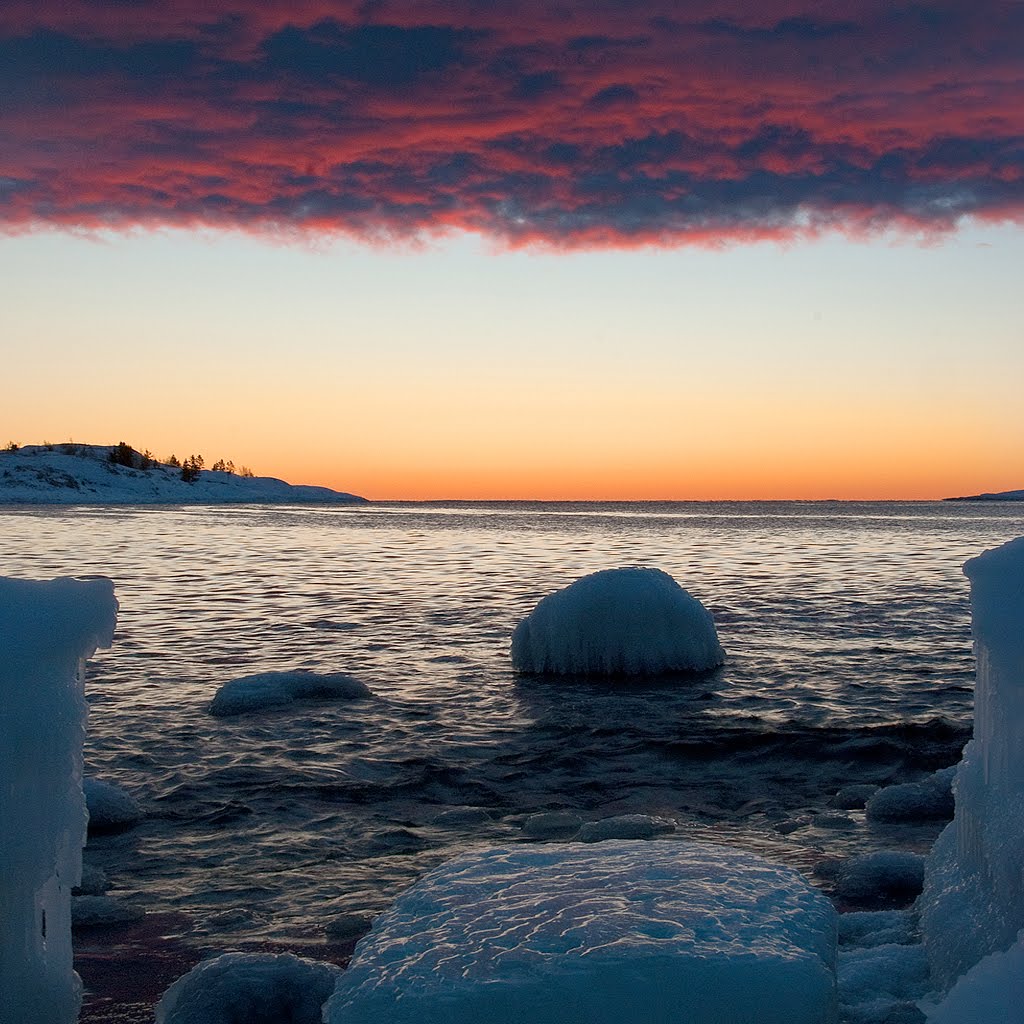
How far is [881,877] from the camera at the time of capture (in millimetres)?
6438

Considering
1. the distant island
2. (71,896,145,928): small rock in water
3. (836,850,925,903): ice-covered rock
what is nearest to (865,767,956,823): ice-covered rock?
(836,850,925,903): ice-covered rock

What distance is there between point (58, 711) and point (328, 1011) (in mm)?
1656

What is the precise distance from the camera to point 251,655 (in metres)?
15.6

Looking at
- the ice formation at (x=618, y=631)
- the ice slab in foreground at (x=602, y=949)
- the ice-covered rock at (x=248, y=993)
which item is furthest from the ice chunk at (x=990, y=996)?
the ice formation at (x=618, y=631)

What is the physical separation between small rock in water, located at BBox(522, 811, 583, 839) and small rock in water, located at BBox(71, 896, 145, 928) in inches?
114

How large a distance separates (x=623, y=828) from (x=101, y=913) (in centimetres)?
374

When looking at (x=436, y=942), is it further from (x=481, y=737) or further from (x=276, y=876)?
(x=481, y=737)

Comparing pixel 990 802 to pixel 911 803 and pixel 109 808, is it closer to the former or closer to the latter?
pixel 911 803

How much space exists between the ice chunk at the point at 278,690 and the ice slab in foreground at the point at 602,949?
768cm

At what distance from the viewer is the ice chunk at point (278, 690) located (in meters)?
11.8

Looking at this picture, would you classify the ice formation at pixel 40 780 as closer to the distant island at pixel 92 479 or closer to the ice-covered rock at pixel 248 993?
the ice-covered rock at pixel 248 993

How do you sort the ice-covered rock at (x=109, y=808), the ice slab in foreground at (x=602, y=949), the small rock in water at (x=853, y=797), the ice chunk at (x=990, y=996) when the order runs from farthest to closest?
the small rock in water at (x=853, y=797) → the ice-covered rock at (x=109, y=808) → the ice slab in foreground at (x=602, y=949) → the ice chunk at (x=990, y=996)

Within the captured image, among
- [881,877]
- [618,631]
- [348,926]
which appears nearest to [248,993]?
[348,926]

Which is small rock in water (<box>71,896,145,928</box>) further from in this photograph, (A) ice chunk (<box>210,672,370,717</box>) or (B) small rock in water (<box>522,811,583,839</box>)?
(A) ice chunk (<box>210,672,370,717</box>)
